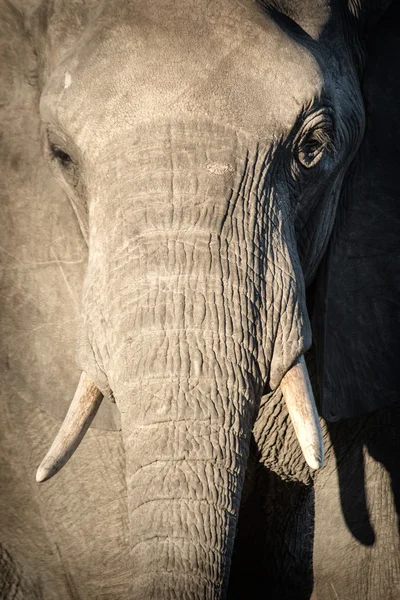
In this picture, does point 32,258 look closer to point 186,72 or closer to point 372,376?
point 186,72

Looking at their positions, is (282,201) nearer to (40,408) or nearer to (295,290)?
(295,290)

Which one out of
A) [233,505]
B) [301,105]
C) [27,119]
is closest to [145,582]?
[233,505]

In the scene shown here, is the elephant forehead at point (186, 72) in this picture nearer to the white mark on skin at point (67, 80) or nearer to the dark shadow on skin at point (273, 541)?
the white mark on skin at point (67, 80)

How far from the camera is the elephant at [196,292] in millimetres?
2254

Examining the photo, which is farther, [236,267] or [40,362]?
[40,362]

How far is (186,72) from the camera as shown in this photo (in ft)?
7.93

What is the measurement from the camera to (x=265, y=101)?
2457mm

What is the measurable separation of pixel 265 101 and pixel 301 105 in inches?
3.6

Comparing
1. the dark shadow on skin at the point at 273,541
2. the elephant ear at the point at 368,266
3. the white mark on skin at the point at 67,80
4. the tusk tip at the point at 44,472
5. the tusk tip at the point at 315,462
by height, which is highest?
the white mark on skin at the point at 67,80

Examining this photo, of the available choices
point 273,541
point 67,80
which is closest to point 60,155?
point 67,80

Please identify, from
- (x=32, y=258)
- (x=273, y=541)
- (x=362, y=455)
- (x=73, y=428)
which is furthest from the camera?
(x=362, y=455)

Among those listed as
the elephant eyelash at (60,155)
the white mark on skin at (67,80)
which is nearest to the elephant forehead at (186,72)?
the white mark on skin at (67,80)

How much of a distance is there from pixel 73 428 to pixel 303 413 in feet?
1.62

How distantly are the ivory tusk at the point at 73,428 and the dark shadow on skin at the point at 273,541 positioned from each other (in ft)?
2.84
